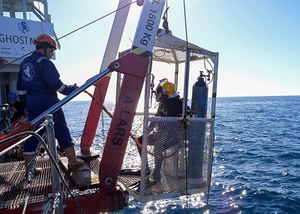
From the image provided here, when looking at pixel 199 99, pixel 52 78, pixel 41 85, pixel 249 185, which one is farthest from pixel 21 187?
pixel 249 185

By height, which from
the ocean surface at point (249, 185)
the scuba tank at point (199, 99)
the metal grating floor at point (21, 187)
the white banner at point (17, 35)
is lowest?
the ocean surface at point (249, 185)

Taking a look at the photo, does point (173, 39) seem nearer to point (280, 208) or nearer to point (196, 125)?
point (196, 125)

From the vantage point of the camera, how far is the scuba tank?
17.3ft

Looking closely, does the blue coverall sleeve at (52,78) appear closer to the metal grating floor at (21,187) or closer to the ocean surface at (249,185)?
the metal grating floor at (21,187)

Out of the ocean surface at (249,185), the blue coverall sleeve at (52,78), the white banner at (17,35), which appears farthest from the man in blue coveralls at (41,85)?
the white banner at (17,35)

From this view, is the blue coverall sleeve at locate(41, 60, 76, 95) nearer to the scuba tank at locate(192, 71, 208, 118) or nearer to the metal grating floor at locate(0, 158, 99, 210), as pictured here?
the metal grating floor at locate(0, 158, 99, 210)

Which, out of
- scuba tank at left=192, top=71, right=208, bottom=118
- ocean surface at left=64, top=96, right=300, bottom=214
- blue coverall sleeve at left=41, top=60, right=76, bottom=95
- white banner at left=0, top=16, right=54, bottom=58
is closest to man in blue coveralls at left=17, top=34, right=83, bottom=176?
blue coverall sleeve at left=41, top=60, right=76, bottom=95

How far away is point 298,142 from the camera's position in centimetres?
1833

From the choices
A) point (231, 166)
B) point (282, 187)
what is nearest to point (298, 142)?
point (231, 166)

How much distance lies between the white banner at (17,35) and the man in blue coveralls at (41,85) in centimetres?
759

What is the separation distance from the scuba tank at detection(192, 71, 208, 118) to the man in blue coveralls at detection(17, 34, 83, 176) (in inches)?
92.0

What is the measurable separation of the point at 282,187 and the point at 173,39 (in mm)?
7744

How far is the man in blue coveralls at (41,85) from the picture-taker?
412 cm

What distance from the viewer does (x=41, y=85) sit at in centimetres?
424
